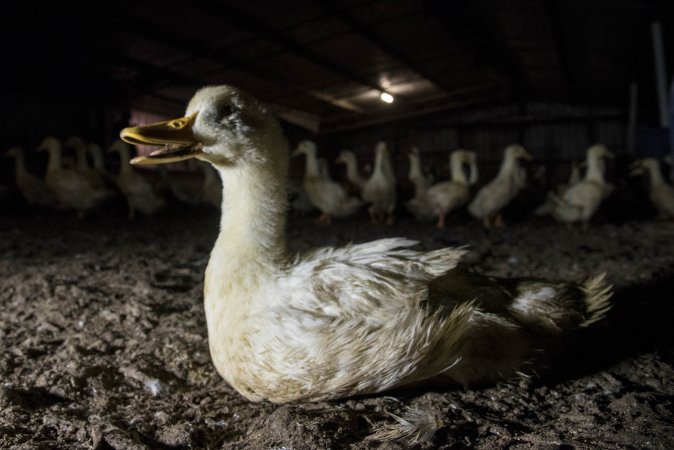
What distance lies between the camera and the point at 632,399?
1.82m

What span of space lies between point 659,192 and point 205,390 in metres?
11.1

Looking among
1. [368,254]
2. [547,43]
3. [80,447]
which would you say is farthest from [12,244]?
[547,43]

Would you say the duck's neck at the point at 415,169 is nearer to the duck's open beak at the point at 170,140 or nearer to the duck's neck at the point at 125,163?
the duck's neck at the point at 125,163

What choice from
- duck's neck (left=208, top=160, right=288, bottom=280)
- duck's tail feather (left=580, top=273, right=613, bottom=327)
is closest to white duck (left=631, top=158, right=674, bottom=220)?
duck's tail feather (left=580, top=273, right=613, bottom=327)

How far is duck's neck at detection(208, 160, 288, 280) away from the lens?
6.34ft

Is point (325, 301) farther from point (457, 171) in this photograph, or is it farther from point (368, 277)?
point (457, 171)

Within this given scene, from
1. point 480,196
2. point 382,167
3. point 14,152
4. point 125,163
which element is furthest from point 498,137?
point 14,152

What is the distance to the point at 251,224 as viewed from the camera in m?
2.01

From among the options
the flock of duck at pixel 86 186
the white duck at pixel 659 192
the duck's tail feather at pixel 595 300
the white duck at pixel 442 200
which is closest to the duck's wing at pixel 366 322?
the duck's tail feather at pixel 595 300

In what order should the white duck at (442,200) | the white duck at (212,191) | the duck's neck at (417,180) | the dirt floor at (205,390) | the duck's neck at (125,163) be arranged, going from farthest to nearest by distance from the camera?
the duck's neck at (417,180)
the white duck at (212,191)
the duck's neck at (125,163)
the white duck at (442,200)
the dirt floor at (205,390)

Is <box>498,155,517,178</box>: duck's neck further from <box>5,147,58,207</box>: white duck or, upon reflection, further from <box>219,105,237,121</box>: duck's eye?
<box>5,147,58,207</box>: white duck

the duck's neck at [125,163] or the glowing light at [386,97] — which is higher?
the glowing light at [386,97]

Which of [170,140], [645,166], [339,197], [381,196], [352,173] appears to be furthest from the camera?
[352,173]

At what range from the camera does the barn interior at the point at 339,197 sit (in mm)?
1778
